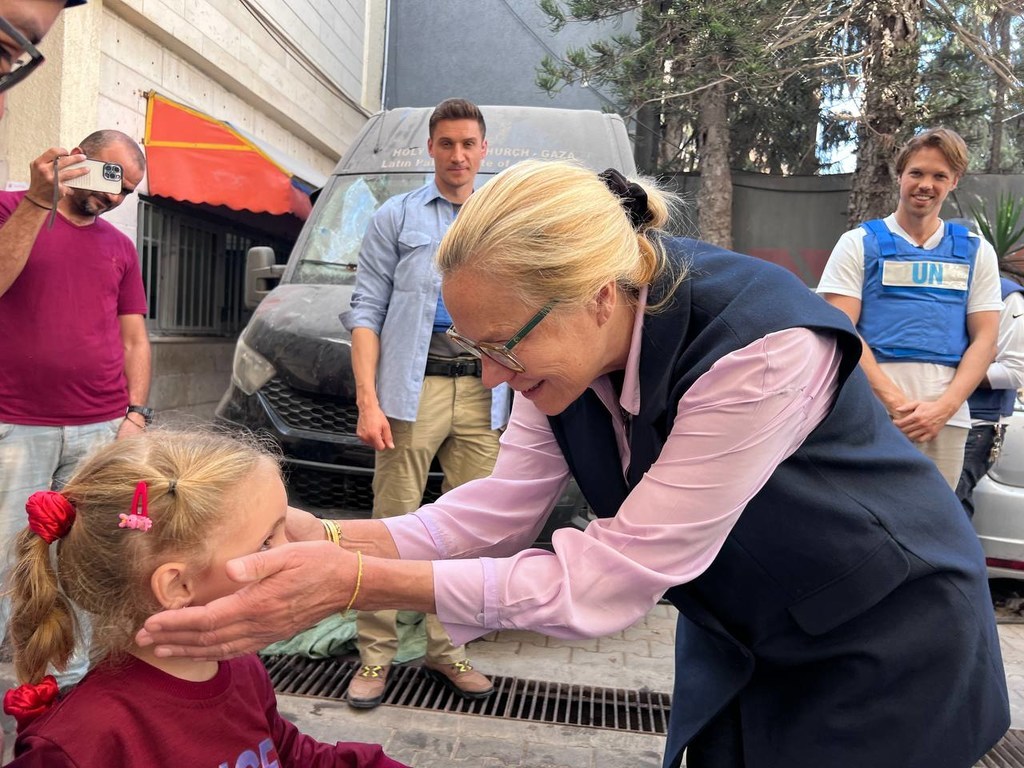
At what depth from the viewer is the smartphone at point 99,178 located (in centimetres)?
306

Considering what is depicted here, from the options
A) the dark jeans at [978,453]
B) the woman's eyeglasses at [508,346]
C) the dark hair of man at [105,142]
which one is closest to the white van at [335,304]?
the dark hair of man at [105,142]

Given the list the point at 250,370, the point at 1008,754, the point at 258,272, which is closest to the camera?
the point at 1008,754

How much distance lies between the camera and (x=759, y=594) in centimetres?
157

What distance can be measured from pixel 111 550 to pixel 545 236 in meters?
0.93

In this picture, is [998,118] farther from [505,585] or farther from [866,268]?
[505,585]

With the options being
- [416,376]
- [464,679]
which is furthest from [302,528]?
[464,679]

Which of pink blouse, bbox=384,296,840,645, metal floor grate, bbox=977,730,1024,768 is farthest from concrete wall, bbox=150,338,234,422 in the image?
pink blouse, bbox=384,296,840,645

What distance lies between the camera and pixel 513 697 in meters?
3.52

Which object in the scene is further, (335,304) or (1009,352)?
(335,304)

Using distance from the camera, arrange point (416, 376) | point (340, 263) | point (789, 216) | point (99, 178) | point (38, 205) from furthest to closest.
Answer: point (789, 216) → point (340, 263) → point (416, 376) → point (99, 178) → point (38, 205)

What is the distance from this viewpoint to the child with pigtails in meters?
1.49

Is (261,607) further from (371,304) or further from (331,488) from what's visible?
(331,488)

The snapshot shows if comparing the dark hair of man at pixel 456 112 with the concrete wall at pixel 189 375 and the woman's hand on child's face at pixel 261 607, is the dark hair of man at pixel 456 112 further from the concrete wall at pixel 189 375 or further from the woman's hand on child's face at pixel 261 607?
the concrete wall at pixel 189 375

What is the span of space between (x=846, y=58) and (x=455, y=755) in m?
7.94
